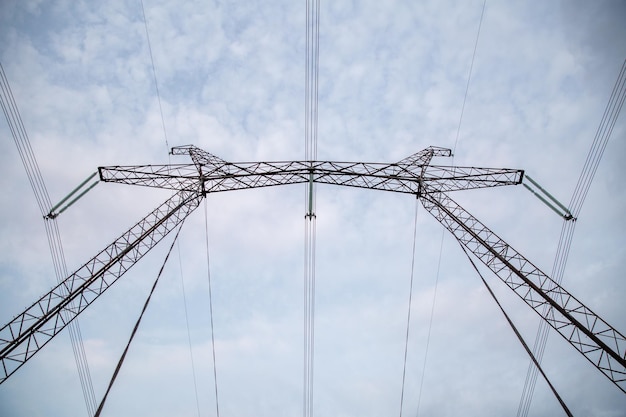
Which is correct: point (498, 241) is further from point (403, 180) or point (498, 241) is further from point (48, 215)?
point (48, 215)

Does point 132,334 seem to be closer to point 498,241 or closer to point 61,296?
point 61,296

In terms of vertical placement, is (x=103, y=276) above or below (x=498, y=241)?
below

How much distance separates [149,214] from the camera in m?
14.0

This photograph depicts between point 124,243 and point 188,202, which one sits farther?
point 188,202

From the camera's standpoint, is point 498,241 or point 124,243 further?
point 498,241

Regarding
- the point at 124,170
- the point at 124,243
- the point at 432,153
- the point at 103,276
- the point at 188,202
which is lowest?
the point at 103,276

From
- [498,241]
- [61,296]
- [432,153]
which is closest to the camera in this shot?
[61,296]

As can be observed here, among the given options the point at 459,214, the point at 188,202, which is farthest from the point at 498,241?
the point at 188,202

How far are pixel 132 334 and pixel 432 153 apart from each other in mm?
20737

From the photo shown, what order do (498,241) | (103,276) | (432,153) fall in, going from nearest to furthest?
(103,276), (498,241), (432,153)

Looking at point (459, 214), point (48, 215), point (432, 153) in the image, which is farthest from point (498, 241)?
point (48, 215)

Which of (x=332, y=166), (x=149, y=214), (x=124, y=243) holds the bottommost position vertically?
(x=124, y=243)

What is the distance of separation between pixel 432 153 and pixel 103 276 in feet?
68.0

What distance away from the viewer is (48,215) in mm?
13875
